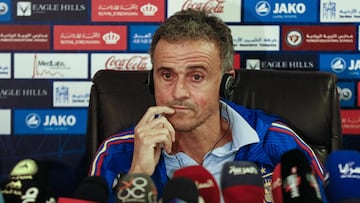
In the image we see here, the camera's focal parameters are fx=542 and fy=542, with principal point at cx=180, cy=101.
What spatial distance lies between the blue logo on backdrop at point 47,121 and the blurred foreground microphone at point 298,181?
160 centimetres

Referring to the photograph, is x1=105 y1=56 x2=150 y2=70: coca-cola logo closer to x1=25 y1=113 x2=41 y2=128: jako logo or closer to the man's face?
x1=25 y1=113 x2=41 y2=128: jako logo

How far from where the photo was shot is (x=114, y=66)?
2.22 metres

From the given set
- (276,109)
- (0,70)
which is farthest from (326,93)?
(0,70)

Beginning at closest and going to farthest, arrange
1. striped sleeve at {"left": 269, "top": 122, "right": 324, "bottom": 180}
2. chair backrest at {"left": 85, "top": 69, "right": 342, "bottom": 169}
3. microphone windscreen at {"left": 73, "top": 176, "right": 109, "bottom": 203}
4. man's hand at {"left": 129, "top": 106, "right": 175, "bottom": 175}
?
1. microphone windscreen at {"left": 73, "top": 176, "right": 109, "bottom": 203}
2. man's hand at {"left": 129, "top": 106, "right": 175, "bottom": 175}
3. striped sleeve at {"left": 269, "top": 122, "right": 324, "bottom": 180}
4. chair backrest at {"left": 85, "top": 69, "right": 342, "bottom": 169}

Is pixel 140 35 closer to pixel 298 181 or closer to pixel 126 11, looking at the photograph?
pixel 126 11

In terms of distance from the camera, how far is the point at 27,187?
74cm

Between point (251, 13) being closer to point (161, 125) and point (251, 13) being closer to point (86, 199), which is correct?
point (161, 125)

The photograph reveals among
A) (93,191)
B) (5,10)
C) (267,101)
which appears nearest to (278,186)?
(93,191)

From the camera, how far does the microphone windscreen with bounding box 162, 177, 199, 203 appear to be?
693 mm

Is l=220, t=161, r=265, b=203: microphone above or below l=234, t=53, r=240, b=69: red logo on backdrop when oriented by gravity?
below

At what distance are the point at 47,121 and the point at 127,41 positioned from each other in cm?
47

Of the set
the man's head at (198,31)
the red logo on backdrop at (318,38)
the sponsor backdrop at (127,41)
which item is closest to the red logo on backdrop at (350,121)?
the sponsor backdrop at (127,41)

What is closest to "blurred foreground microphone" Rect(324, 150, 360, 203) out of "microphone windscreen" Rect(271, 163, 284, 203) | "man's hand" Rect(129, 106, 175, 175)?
"microphone windscreen" Rect(271, 163, 284, 203)

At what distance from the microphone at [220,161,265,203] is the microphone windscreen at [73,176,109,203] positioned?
0.58 ft
